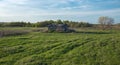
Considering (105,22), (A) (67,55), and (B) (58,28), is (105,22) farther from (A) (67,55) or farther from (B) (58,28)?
(A) (67,55)

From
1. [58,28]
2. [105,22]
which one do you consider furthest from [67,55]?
[105,22]

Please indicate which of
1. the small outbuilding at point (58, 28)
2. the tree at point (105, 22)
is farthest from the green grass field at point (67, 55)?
the tree at point (105, 22)

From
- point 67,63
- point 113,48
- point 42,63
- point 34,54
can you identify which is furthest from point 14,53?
point 113,48

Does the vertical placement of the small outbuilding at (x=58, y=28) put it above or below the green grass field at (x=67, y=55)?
above

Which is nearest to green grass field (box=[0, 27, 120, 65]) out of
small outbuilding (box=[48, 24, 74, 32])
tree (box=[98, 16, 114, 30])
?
small outbuilding (box=[48, 24, 74, 32])

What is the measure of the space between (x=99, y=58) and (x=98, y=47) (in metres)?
4.01

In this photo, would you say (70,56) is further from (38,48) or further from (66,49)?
(38,48)

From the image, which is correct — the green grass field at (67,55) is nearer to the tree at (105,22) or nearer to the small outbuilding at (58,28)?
the small outbuilding at (58,28)

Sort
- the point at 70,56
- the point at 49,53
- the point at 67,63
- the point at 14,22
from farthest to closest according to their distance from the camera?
the point at 14,22 < the point at 49,53 < the point at 70,56 < the point at 67,63

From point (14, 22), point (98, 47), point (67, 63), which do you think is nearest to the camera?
point (67, 63)

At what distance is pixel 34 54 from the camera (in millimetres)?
22594

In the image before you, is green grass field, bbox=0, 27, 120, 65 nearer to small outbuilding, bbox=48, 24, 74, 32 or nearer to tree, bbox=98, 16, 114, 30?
small outbuilding, bbox=48, 24, 74, 32

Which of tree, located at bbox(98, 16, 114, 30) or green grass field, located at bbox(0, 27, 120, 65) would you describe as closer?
green grass field, located at bbox(0, 27, 120, 65)

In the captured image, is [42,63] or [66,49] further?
[66,49]
